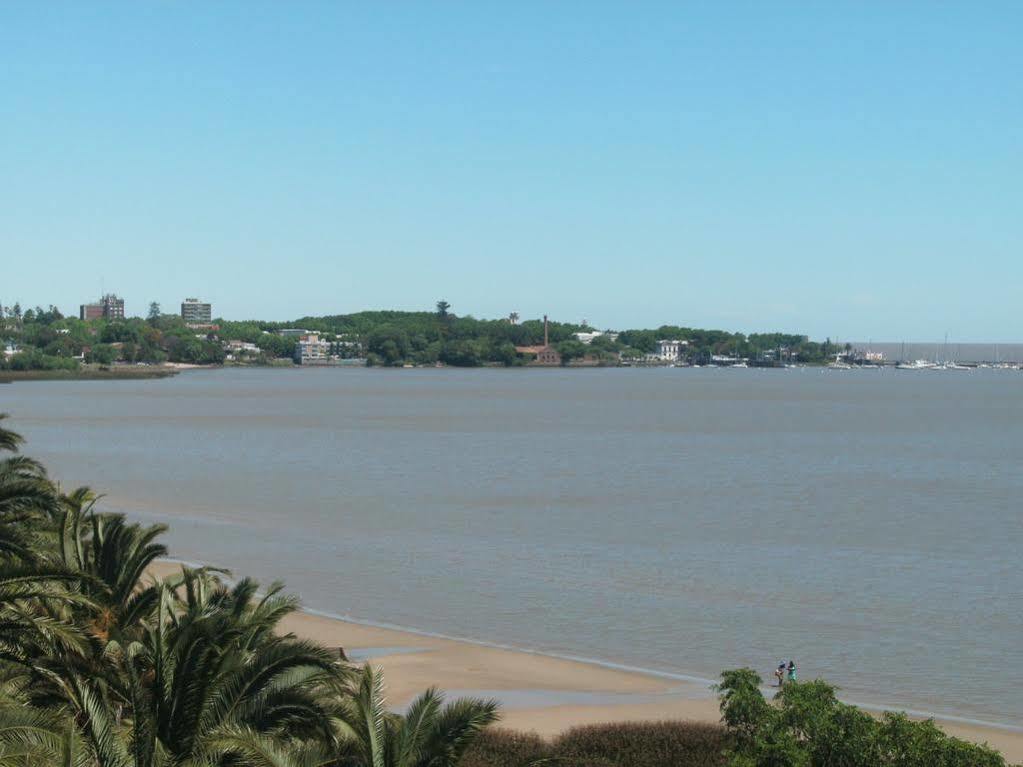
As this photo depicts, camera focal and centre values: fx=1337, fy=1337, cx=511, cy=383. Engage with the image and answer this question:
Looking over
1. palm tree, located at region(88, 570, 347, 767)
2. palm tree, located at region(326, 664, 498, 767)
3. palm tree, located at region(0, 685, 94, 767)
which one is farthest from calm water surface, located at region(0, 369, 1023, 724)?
palm tree, located at region(0, 685, 94, 767)

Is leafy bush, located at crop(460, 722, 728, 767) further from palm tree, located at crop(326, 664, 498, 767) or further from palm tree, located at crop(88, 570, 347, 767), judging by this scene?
palm tree, located at crop(326, 664, 498, 767)

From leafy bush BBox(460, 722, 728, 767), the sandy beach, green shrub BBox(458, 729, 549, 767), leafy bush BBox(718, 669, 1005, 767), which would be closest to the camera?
leafy bush BBox(718, 669, 1005, 767)

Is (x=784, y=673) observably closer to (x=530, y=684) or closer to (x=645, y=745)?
(x=530, y=684)

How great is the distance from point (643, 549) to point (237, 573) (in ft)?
41.8

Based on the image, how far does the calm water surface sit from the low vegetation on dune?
9041 millimetres

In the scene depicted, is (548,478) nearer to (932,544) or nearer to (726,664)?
(932,544)

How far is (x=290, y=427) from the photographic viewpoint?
105 metres

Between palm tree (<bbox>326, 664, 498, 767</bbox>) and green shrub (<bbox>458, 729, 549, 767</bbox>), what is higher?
palm tree (<bbox>326, 664, 498, 767</bbox>)

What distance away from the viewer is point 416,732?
10.8 m

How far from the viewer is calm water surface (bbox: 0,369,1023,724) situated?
28969 mm

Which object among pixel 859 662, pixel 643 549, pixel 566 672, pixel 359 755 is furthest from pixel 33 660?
pixel 643 549

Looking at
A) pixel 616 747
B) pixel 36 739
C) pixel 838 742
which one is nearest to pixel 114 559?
pixel 616 747

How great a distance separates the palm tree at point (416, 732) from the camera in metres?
10.6

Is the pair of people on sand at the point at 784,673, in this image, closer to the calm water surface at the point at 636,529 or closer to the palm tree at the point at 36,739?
the calm water surface at the point at 636,529
